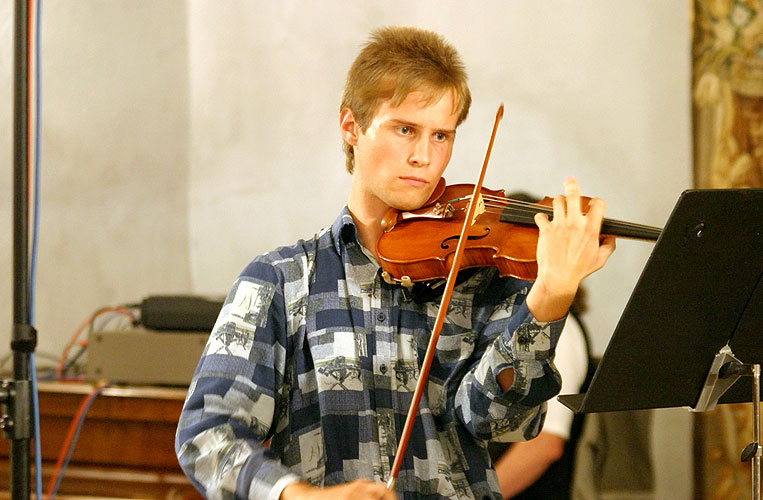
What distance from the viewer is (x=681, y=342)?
3.63ft

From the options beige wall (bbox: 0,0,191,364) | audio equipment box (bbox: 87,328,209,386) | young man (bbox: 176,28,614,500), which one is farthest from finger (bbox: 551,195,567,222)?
beige wall (bbox: 0,0,191,364)

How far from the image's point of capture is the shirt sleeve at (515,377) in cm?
118

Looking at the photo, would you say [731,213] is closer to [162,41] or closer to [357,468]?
[357,468]

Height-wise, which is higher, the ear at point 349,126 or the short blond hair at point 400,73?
the short blond hair at point 400,73

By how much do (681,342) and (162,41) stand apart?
209 cm

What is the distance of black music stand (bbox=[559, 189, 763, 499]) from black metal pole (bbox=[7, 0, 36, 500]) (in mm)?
818

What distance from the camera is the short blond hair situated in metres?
1.31

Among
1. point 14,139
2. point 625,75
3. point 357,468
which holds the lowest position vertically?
point 357,468

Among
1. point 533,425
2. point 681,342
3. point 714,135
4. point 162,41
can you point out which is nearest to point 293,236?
point 162,41

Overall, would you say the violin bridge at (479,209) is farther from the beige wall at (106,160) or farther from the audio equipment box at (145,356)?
the beige wall at (106,160)

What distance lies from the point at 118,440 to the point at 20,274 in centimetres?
93

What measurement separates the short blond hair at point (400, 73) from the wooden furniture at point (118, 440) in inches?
40.3

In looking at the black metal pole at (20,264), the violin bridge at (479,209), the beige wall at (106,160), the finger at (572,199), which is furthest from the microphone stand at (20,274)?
the beige wall at (106,160)

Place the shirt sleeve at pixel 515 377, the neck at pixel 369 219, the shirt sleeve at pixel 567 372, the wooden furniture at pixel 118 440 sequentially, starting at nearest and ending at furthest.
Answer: the shirt sleeve at pixel 515 377, the neck at pixel 369 219, the shirt sleeve at pixel 567 372, the wooden furniture at pixel 118 440
